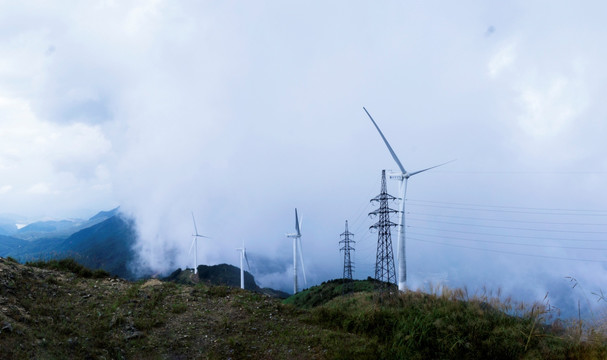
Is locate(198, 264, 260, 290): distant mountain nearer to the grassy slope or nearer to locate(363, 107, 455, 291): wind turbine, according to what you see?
locate(363, 107, 455, 291): wind turbine

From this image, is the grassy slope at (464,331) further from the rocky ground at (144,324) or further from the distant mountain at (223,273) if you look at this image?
the distant mountain at (223,273)

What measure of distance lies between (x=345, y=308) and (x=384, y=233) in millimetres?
18310

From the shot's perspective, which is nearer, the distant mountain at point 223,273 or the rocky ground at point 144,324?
the rocky ground at point 144,324

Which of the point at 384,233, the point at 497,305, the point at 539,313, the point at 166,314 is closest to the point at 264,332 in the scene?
the point at 166,314

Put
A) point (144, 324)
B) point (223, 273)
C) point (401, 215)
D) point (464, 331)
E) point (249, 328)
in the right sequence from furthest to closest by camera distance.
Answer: point (223, 273) → point (401, 215) → point (249, 328) → point (144, 324) → point (464, 331)

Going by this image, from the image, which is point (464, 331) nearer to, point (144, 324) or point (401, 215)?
point (144, 324)

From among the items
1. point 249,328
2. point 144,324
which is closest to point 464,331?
point 249,328

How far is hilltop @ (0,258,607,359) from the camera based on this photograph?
12328 millimetres

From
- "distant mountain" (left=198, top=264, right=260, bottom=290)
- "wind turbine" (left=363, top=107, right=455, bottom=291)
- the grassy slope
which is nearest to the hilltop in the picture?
the grassy slope

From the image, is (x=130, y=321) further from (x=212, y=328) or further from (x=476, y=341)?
(x=476, y=341)

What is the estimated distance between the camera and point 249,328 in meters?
15.0

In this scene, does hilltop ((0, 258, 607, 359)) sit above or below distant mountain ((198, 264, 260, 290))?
above

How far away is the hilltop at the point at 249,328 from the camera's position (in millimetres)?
12328

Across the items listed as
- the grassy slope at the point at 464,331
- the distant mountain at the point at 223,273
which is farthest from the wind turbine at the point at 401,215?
the distant mountain at the point at 223,273
